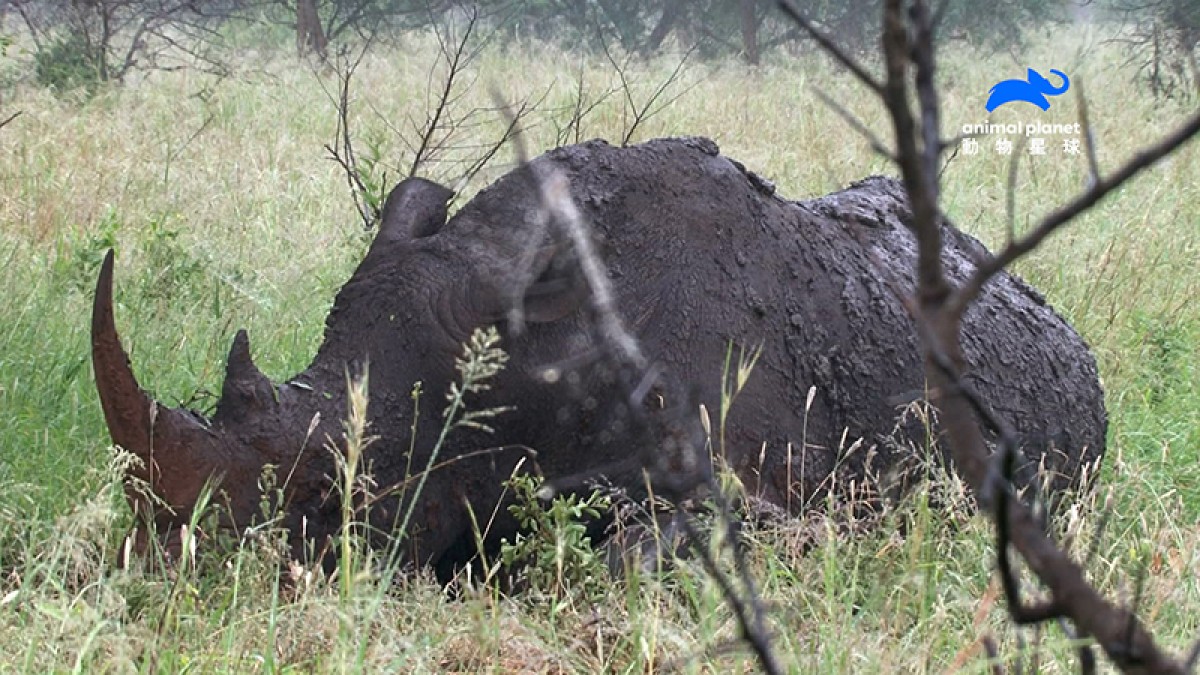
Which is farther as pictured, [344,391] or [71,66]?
[71,66]

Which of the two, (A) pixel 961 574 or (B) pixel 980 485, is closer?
(B) pixel 980 485

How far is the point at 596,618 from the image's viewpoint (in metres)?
3.31

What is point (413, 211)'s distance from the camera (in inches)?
155

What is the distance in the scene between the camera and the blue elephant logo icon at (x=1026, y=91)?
42.1ft

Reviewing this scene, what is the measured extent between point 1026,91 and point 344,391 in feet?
37.3

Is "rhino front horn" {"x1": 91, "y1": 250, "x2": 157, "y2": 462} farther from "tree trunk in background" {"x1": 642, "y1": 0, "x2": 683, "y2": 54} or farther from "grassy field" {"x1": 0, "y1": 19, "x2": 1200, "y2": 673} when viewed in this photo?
"tree trunk in background" {"x1": 642, "y1": 0, "x2": 683, "y2": 54}

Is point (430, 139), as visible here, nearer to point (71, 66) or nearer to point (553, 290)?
point (71, 66)

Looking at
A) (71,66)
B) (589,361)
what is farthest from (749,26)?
(589,361)

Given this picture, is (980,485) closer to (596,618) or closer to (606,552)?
(596,618)

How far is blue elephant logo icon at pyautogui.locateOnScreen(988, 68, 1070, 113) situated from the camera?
42.1 feet

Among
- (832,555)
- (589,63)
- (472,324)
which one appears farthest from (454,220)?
(589,63)

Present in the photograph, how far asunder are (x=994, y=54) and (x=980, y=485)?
960 inches

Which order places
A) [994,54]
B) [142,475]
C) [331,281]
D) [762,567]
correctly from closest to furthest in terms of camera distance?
[142,475]
[762,567]
[331,281]
[994,54]

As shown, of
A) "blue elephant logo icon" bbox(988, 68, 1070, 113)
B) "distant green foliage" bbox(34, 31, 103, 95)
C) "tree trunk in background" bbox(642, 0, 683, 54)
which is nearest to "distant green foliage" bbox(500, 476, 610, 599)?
"distant green foliage" bbox(34, 31, 103, 95)
